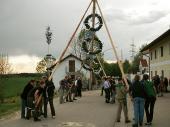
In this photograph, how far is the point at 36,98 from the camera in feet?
61.3

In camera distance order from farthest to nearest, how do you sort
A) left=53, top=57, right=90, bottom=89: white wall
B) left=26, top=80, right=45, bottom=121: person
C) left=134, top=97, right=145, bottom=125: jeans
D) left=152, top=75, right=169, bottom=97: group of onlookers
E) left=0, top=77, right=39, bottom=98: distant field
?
left=53, top=57, right=90, bottom=89: white wall, left=0, top=77, right=39, bottom=98: distant field, left=152, top=75, right=169, bottom=97: group of onlookers, left=26, top=80, right=45, bottom=121: person, left=134, top=97, right=145, bottom=125: jeans

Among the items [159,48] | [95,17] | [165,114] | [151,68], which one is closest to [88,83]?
[151,68]

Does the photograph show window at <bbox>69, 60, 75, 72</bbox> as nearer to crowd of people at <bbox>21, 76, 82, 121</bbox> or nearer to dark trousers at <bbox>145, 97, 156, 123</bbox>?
crowd of people at <bbox>21, 76, 82, 121</bbox>

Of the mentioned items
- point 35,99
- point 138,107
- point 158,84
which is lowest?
point 138,107

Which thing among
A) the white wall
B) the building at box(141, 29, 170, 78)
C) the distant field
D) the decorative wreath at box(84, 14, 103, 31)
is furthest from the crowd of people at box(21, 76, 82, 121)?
the white wall

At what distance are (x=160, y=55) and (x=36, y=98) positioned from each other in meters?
28.0

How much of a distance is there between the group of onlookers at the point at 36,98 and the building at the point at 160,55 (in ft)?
60.2

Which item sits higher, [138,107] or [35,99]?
[35,99]

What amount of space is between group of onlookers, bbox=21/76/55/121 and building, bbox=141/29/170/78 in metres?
18.4

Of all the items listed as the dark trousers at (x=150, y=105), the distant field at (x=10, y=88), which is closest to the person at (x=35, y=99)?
the dark trousers at (x=150, y=105)

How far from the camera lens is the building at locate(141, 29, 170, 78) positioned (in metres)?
40.8

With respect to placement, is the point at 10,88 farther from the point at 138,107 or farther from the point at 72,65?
the point at 138,107

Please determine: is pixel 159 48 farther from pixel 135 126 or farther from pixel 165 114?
pixel 135 126

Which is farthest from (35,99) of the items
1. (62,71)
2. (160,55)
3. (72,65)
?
(62,71)
